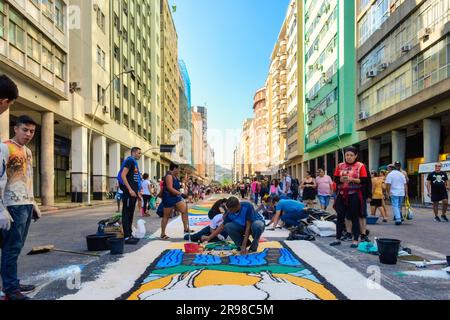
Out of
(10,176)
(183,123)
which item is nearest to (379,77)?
(10,176)

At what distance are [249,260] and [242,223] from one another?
0.92 m

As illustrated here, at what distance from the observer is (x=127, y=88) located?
141 ft

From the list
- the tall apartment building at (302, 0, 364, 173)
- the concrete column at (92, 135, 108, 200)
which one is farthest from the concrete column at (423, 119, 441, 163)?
the concrete column at (92, 135, 108, 200)

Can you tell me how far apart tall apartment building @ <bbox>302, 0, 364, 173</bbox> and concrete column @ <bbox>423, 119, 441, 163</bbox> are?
13271 mm

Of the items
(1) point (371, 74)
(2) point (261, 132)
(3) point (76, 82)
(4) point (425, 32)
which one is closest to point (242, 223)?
(4) point (425, 32)

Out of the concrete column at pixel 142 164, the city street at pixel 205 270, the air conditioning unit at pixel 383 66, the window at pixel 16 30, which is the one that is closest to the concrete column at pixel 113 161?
the concrete column at pixel 142 164

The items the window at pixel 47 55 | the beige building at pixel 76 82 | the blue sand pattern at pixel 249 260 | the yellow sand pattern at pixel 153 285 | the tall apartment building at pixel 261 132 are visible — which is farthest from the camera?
the tall apartment building at pixel 261 132

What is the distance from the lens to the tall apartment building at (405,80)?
2397 cm

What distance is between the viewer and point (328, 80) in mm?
47344

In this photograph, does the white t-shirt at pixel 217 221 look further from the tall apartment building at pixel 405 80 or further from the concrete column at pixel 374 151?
the concrete column at pixel 374 151

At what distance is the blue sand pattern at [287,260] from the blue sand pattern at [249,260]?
0.28 meters

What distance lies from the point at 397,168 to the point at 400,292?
30.7 ft
